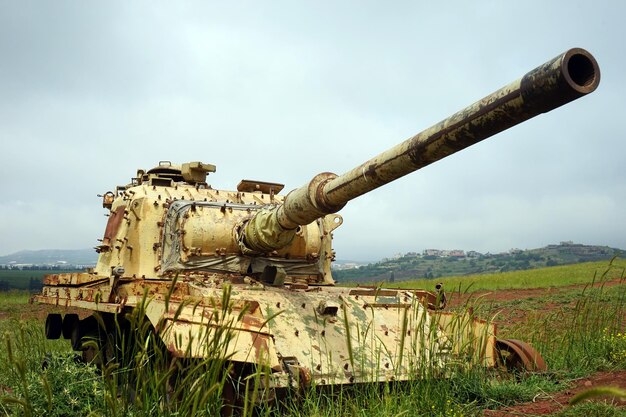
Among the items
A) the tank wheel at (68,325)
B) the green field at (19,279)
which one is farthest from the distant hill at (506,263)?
the tank wheel at (68,325)

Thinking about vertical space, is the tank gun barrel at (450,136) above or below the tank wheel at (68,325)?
above

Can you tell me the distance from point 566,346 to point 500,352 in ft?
4.42

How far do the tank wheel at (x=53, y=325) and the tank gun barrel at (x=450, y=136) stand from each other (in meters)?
4.28

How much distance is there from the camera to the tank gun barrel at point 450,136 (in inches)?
143

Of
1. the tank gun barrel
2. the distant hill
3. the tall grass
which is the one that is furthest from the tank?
the distant hill

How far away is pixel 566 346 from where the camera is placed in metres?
8.27

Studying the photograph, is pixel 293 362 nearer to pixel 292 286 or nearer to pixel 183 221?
pixel 292 286

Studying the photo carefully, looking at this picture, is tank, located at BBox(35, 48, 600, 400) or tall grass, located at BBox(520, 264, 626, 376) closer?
tank, located at BBox(35, 48, 600, 400)

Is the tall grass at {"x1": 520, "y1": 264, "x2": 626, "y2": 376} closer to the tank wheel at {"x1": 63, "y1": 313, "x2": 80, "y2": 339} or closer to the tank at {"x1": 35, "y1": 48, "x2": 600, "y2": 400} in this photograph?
the tank at {"x1": 35, "y1": 48, "x2": 600, "y2": 400}

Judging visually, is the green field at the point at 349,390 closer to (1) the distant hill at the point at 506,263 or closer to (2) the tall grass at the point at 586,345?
(2) the tall grass at the point at 586,345

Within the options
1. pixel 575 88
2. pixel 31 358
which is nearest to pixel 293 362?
pixel 31 358

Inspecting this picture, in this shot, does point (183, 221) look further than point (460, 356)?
Yes

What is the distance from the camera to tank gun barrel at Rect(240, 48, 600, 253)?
3635 mm

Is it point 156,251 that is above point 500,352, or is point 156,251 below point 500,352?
above
